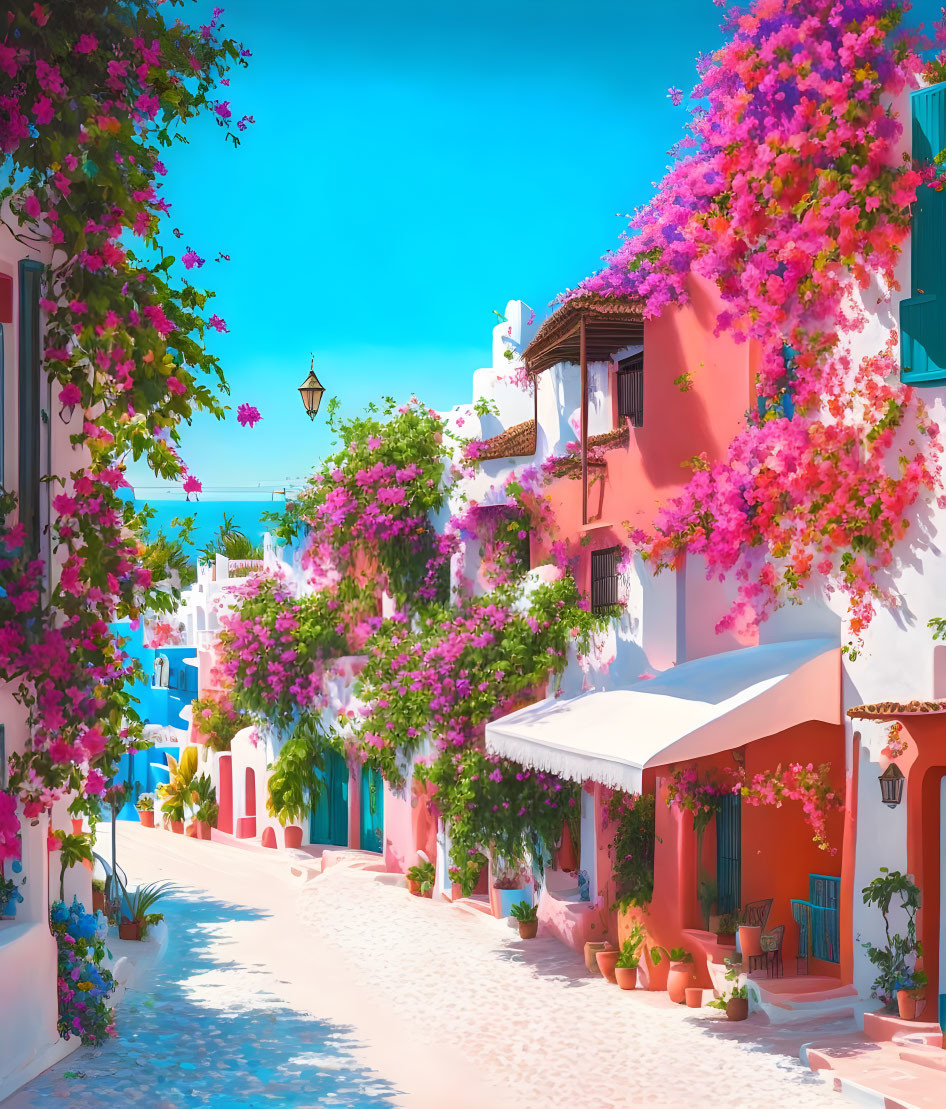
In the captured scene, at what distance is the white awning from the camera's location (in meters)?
15.1

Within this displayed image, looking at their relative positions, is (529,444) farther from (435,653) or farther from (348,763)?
(348,763)

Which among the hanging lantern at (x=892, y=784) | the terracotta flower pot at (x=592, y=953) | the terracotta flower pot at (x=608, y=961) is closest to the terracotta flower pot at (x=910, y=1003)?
the hanging lantern at (x=892, y=784)

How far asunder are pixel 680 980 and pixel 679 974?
3.0 inches

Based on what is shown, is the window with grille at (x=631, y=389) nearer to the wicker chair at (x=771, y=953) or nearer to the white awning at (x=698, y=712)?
the white awning at (x=698, y=712)

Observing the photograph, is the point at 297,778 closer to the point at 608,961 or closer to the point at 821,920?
the point at 608,961

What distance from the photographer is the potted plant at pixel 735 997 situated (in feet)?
51.7

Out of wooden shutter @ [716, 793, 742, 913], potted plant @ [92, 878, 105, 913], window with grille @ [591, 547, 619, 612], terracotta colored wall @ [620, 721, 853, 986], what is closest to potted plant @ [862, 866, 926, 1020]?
terracotta colored wall @ [620, 721, 853, 986]

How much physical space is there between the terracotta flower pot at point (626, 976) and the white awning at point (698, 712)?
2968 mm

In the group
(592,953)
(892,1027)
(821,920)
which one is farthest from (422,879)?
(892,1027)

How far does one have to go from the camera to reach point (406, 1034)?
1611 centimetres

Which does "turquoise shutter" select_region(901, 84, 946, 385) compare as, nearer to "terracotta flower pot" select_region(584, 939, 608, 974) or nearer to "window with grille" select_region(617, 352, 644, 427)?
"window with grille" select_region(617, 352, 644, 427)

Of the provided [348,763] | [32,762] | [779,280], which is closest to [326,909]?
[348,763]

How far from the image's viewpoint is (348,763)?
32.9m

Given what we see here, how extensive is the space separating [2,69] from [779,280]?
29.0ft
